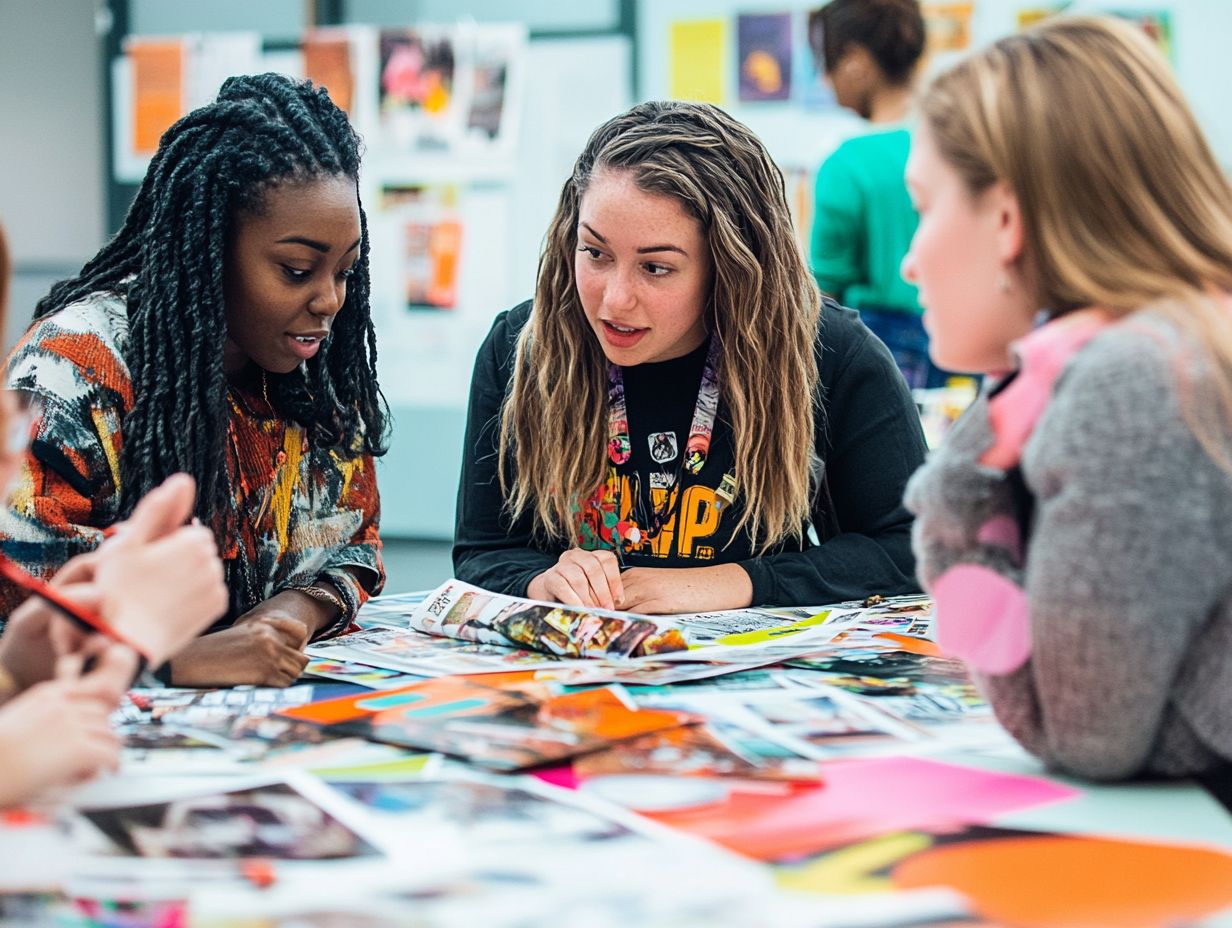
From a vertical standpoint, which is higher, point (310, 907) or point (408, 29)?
point (408, 29)

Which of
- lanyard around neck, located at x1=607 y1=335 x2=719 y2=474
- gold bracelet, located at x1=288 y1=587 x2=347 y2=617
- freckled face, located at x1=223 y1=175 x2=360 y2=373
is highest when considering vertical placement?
freckled face, located at x1=223 y1=175 x2=360 y2=373

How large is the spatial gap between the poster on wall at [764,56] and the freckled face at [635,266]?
2665 millimetres

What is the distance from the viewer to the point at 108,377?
1244 millimetres

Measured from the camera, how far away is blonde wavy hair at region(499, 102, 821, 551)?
1.50 metres

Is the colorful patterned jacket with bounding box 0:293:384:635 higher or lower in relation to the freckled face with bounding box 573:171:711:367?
lower

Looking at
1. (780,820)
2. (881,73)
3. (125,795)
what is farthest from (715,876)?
(881,73)

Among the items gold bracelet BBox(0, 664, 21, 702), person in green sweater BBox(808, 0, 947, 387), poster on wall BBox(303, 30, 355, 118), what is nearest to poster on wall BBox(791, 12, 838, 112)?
person in green sweater BBox(808, 0, 947, 387)

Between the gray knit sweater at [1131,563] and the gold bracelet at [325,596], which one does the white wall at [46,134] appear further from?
the gray knit sweater at [1131,563]

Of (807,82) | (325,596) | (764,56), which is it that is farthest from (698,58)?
(325,596)

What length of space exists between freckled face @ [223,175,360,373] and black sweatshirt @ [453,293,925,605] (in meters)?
0.33

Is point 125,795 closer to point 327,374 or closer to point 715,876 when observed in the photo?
point 715,876

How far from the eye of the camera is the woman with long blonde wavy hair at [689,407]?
1477 millimetres

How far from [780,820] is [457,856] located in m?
0.19

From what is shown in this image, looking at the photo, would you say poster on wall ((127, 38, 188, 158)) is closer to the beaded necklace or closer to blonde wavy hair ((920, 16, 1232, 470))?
the beaded necklace
